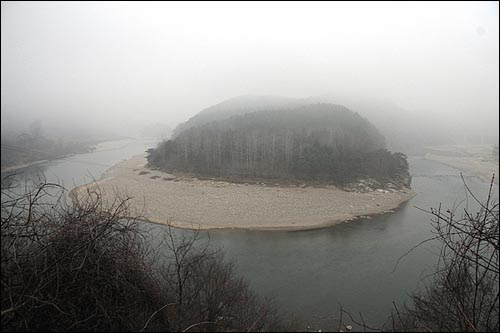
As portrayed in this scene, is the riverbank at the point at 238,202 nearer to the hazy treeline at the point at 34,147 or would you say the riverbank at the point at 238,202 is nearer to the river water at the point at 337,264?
the river water at the point at 337,264

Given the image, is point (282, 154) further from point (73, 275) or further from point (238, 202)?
point (73, 275)

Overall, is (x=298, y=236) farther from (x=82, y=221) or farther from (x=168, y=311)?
(x=82, y=221)

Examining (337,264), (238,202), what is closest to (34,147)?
(238,202)

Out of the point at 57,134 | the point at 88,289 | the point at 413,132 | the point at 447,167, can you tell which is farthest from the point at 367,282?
the point at 413,132

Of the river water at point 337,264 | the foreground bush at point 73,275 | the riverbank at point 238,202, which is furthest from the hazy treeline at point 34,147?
the foreground bush at point 73,275

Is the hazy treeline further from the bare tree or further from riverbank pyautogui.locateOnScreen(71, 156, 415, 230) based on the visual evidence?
the bare tree

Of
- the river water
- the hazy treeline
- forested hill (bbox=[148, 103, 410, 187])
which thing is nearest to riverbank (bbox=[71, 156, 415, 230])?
the river water
